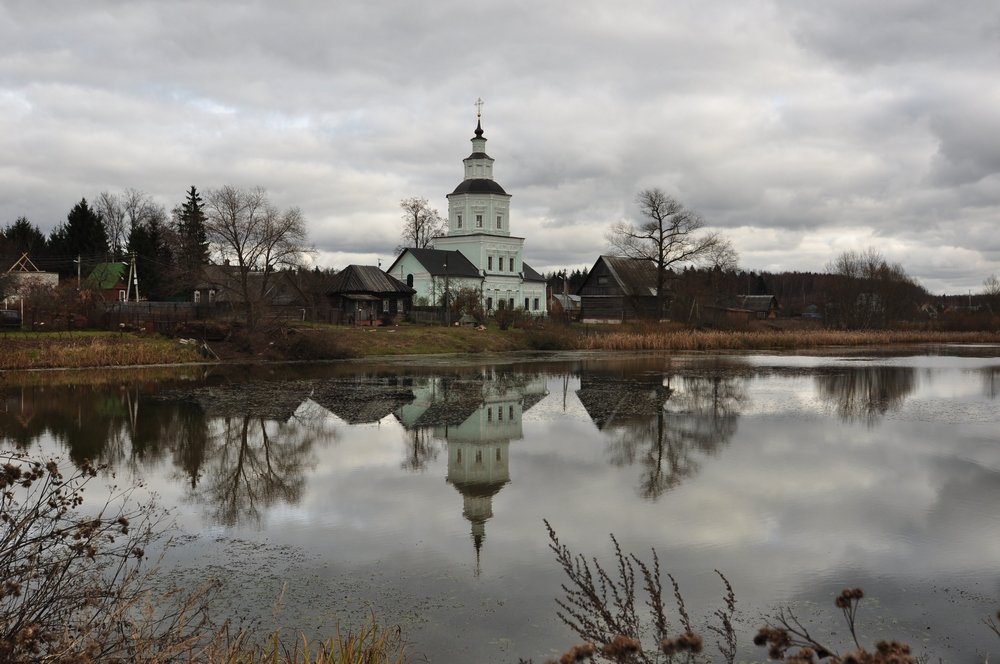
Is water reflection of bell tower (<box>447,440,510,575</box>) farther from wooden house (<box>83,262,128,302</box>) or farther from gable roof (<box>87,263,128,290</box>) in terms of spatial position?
gable roof (<box>87,263,128,290</box>)

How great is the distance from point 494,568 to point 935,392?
21.0 m

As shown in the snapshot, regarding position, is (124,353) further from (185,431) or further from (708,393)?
(708,393)

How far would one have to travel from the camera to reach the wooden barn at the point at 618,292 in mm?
70562

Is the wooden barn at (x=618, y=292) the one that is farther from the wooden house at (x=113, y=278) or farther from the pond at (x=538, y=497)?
the pond at (x=538, y=497)

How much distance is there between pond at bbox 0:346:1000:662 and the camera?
24.7 ft

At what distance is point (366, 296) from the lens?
184 ft

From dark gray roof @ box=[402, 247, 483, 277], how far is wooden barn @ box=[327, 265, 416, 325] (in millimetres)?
7099

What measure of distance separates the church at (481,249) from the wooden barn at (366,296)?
8.23m

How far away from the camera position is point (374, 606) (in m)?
7.52

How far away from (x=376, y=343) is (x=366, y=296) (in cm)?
1210

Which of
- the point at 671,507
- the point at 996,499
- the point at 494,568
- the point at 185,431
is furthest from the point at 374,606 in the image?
the point at 185,431

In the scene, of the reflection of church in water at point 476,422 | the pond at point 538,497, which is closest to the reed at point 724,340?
the reflection of church in water at point 476,422

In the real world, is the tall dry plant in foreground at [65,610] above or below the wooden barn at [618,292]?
below

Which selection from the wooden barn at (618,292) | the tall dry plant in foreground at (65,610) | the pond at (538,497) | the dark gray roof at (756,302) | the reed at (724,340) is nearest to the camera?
the tall dry plant in foreground at (65,610)
